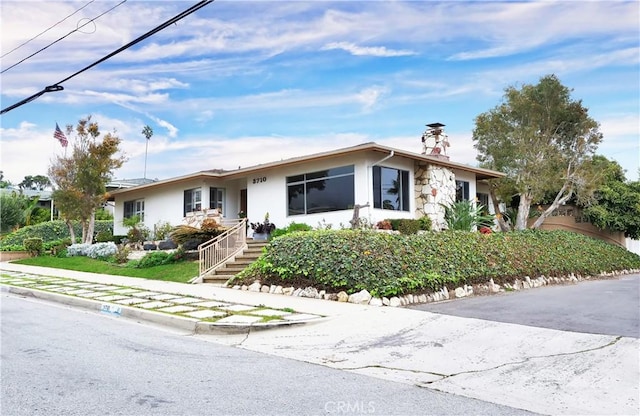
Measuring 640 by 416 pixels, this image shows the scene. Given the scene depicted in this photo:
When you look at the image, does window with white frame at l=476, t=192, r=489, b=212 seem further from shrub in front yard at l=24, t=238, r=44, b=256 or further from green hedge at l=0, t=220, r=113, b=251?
shrub in front yard at l=24, t=238, r=44, b=256

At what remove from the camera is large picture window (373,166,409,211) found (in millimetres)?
17781

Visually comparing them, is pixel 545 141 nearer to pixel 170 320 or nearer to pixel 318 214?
pixel 318 214

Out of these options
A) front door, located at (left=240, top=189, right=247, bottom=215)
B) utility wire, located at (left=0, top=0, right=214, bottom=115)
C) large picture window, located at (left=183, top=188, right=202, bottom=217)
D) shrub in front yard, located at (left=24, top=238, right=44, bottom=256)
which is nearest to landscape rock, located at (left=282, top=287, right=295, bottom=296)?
utility wire, located at (left=0, top=0, right=214, bottom=115)

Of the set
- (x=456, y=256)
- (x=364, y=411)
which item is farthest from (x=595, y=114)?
(x=364, y=411)

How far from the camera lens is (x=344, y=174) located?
17.9m

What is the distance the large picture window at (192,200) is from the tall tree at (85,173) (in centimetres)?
391

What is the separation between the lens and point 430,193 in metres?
19.1

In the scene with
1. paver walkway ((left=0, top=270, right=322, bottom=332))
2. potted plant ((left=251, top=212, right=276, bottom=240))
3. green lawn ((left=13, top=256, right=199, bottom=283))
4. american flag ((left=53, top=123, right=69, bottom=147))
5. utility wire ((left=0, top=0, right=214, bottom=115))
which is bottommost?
paver walkway ((left=0, top=270, right=322, bottom=332))

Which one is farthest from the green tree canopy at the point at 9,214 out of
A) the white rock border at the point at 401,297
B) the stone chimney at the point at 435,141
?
the stone chimney at the point at 435,141

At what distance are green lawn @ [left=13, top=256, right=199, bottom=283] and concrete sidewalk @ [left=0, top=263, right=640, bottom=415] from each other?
676 cm

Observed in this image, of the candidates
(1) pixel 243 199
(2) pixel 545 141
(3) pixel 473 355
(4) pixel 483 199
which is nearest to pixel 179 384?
(3) pixel 473 355

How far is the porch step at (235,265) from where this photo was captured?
594 inches

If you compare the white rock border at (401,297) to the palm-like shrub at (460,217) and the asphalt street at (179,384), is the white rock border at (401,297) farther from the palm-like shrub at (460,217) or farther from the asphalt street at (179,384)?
the asphalt street at (179,384)

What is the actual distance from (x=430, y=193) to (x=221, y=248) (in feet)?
26.4
